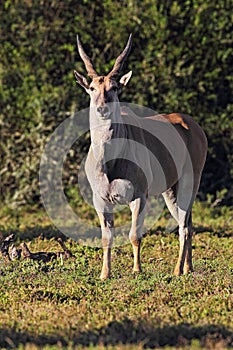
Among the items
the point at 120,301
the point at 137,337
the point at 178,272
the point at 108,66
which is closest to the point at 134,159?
the point at 178,272

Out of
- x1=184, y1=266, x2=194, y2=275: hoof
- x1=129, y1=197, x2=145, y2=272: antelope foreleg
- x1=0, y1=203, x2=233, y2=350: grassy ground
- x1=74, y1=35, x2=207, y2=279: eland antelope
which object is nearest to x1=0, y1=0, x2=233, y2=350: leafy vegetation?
x1=0, y1=203, x2=233, y2=350: grassy ground

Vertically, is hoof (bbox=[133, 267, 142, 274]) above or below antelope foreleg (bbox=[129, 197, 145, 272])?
below

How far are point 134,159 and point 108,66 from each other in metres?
7.07

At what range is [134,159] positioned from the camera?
8.93m

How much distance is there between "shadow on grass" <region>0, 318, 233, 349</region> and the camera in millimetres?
6199

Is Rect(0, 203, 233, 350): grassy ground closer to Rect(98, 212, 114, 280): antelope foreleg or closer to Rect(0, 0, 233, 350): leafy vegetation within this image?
Rect(98, 212, 114, 280): antelope foreleg

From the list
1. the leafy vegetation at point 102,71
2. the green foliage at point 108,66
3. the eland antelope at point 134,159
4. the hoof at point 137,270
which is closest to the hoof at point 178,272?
the eland antelope at point 134,159

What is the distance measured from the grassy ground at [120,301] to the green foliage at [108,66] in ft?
14.5

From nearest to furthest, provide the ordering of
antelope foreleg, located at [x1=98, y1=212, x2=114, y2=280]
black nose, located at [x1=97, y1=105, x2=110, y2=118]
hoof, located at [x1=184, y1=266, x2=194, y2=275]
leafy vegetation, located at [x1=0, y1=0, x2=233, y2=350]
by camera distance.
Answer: black nose, located at [x1=97, y1=105, x2=110, y2=118] < antelope foreleg, located at [x1=98, y1=212, x2=114, y2=280] < hoof, located at [x1=184, y1=266, x2=194, y2=275] < leafy vegetation, located at [x1=0, y1=0, x2=233, y2=350]

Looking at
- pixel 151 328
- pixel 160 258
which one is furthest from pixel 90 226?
pixel 151 328

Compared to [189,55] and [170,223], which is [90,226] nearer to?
[170,223]

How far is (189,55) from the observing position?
1562 centimetres

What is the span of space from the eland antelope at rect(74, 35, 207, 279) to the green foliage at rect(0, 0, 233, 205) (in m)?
5.38

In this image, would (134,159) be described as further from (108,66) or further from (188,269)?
(108,66)
